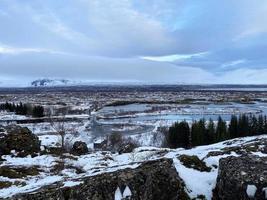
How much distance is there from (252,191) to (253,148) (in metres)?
3.93

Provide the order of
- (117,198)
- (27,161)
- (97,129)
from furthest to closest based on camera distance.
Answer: (97,129) < (27,161) < (117,198)

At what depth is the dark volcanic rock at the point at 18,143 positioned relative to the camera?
31359mm

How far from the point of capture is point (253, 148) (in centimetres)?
1436

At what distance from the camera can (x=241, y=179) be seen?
436 inches

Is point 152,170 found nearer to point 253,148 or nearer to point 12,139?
point 253,148

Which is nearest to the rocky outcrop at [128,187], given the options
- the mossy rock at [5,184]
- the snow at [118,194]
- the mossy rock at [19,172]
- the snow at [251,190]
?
the snow at [118,194]

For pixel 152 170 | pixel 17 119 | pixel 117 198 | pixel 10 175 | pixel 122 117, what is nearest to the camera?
pixel 117 198

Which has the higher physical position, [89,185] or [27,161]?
[89,185]

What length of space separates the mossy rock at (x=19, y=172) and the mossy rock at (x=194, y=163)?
33.0 feet

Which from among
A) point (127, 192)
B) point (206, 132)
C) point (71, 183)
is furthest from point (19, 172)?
point (206, 132)

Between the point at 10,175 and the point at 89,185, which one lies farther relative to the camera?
the point at 10,175

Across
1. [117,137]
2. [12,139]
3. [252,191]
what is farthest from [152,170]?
[117,137]

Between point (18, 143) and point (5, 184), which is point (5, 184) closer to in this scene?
point (5, 184)

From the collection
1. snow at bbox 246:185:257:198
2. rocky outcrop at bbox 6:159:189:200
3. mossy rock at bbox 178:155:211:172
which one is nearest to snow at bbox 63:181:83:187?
rocky outcrop at bbox 6:159:189:200
